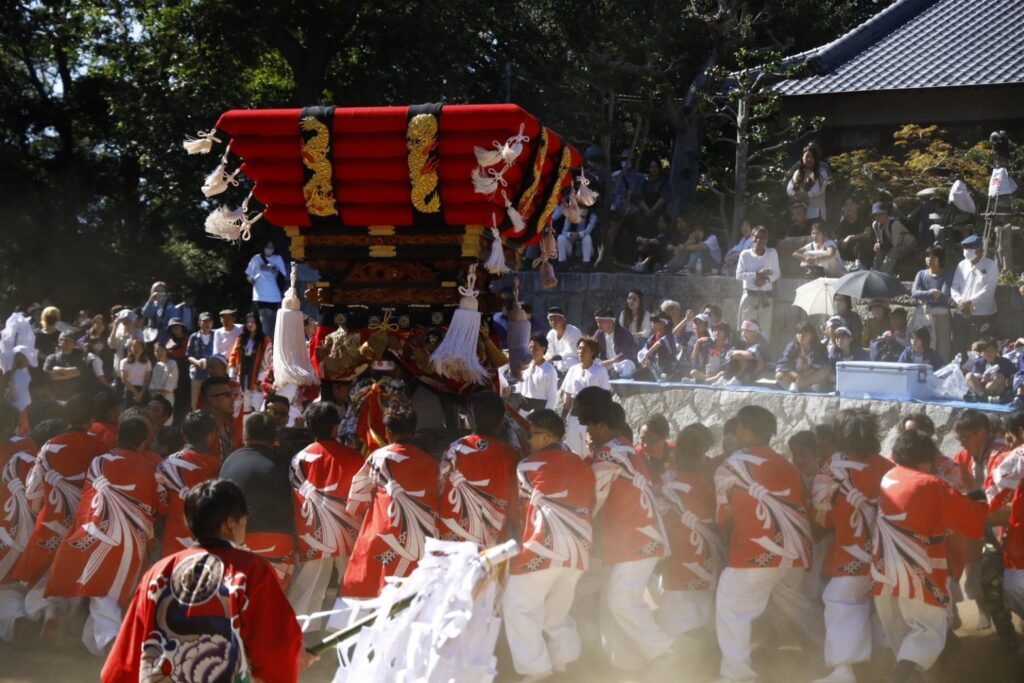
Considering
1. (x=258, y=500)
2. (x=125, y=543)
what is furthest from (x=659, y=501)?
(x=125, y=543)

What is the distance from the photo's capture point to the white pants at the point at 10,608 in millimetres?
7145

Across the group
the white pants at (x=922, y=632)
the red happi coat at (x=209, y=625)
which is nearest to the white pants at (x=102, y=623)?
the red happi coat at (x=209, y=625)

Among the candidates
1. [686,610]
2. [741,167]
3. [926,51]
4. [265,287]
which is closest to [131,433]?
[686,610]

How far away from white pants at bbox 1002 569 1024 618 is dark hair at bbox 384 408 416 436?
3.22 metres

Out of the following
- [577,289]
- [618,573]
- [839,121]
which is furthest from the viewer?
[839,121]

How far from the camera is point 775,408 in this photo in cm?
1088

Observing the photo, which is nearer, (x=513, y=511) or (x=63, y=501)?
(x=513, y=511)

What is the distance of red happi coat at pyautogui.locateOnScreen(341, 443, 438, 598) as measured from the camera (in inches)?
253

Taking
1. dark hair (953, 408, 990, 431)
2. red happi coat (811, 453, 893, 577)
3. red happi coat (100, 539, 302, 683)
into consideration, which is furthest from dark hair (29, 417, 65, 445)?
dark hair (953, 408, 990, 431)

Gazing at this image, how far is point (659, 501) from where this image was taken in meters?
6.75

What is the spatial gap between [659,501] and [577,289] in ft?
30.8

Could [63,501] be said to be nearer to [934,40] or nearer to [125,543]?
[125,543]

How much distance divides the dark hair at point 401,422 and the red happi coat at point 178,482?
110 cm

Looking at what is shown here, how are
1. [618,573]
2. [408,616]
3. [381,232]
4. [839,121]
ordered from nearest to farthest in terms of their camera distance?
[408,616] → [618,573] → [381,232] → [839,121]
